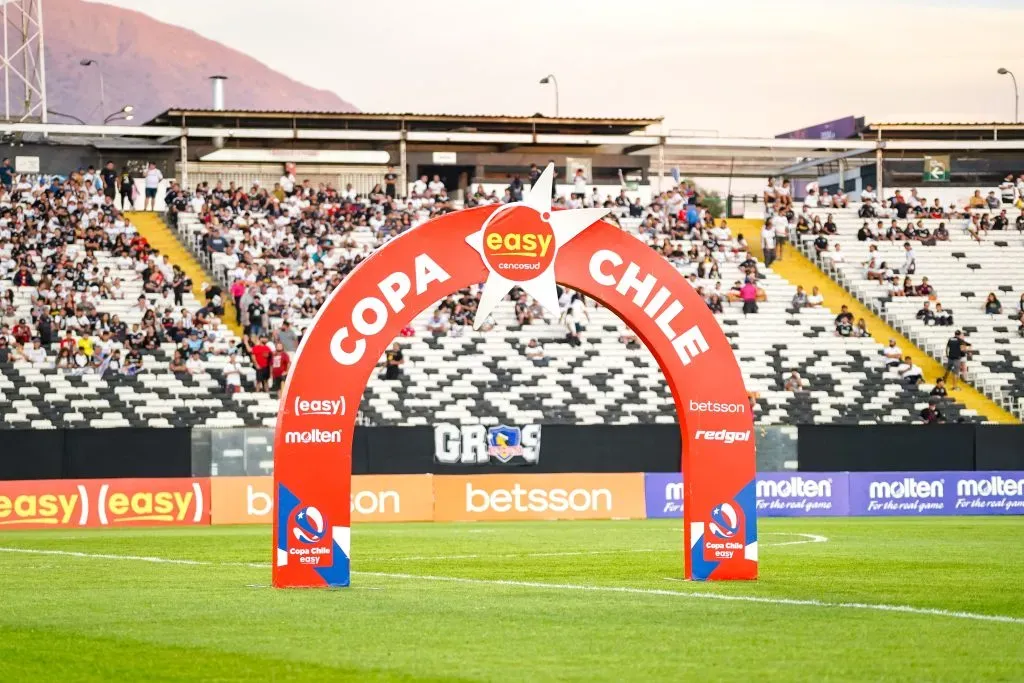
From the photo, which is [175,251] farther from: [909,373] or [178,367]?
[909,373]

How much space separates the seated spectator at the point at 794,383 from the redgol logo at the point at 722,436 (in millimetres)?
24816

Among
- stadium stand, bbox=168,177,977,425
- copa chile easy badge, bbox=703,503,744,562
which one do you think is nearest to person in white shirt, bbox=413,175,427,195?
stadium stand, bbox=168,177,977,425

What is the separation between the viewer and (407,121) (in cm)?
5200

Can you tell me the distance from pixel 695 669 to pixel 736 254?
3867 cm

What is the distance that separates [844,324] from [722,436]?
28.5 metres

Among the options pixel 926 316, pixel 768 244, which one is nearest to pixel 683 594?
pixel 926 316

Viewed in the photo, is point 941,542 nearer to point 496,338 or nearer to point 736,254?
point 496,338

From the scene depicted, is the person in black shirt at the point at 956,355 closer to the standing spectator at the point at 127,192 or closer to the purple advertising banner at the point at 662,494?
the purple advertising banner at the point at 662,494

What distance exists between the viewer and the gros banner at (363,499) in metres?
32.0

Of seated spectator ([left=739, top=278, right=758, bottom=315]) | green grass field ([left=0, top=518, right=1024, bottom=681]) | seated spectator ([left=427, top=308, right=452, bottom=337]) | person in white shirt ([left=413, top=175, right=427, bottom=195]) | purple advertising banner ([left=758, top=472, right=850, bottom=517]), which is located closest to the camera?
green grass field ([left=0, top=518, right=1024, bottom=681])

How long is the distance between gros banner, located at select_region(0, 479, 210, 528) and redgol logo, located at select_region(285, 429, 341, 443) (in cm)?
1738

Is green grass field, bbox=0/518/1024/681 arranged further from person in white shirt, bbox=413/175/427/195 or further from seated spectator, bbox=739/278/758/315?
person in white shirt, bbox=413/175/427/195

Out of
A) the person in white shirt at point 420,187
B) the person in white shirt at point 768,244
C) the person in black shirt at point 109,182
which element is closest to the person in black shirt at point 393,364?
the person in white shirt at point 420,187

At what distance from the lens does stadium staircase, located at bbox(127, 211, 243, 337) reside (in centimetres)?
4066
